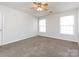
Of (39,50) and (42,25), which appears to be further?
(42,25)

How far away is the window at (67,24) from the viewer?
16.4 ft

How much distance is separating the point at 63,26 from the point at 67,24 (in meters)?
0.36

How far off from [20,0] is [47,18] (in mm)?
3644

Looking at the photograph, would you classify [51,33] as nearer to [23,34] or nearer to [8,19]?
[23,34]

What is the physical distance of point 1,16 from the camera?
389 cm

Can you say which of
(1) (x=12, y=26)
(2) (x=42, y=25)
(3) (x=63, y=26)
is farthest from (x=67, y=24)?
(1) (x=12, y=26)

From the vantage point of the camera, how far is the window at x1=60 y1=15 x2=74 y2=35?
16.4ft

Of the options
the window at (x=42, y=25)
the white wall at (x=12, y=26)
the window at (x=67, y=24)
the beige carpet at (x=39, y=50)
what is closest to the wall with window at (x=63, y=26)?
the window at (x=67, y=24)

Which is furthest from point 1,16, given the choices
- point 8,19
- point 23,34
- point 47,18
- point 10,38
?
point 47,18

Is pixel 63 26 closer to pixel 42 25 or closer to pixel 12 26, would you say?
pixel 42 25

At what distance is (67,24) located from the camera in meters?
5.31

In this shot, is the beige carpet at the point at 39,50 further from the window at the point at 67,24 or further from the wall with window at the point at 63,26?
the window at the point at 67,24

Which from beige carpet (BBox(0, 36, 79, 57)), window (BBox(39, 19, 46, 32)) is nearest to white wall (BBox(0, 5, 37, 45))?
beige carpet (BBox(0, 36, 79, 57))

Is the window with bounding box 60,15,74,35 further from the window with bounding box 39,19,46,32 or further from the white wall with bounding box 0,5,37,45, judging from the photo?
the white wall with bounding box 0,5,37,45
